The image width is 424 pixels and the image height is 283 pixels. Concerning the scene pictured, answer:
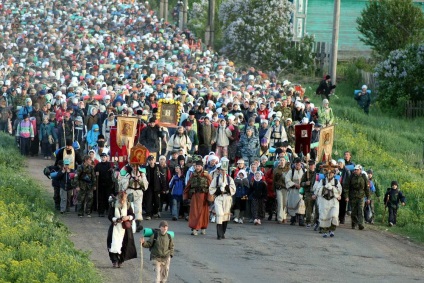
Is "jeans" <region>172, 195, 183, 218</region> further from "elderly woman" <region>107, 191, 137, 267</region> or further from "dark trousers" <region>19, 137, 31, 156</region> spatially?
"dark trousers" <region>19, 137, 31, 156</region>

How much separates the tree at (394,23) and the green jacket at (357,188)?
990 inches

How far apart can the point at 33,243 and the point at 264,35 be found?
35.4m

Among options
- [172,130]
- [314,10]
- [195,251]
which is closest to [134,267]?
[195,251]

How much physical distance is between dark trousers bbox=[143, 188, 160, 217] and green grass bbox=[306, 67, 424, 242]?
5.12 metres

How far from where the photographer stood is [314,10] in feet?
215

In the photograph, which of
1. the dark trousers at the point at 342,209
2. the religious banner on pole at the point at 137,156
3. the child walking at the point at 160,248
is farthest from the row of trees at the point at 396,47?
the child walking at the point at 160,248

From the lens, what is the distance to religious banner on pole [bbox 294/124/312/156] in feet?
106

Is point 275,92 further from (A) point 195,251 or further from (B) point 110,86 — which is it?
(A) point 195,251

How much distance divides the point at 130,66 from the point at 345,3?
18.1m

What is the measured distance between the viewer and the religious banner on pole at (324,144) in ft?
102

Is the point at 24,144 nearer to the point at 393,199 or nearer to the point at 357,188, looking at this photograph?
the point at 393,199

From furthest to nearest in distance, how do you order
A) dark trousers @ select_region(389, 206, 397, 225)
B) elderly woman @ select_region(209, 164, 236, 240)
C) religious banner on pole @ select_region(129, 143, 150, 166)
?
1. dark trousers @ select_region(389, 206, 397, 225)
2. religious banner on pole @ select_region(129, 143, 150, 166)
3. elderly woman @ select_region(209, 164, 236, 240)

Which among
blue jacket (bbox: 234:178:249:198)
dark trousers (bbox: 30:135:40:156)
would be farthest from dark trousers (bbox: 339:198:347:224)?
dark trousers (bbox: 30:135:40:156)

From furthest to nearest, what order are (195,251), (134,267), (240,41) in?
(240,41) → (195,251) → (134,267)
